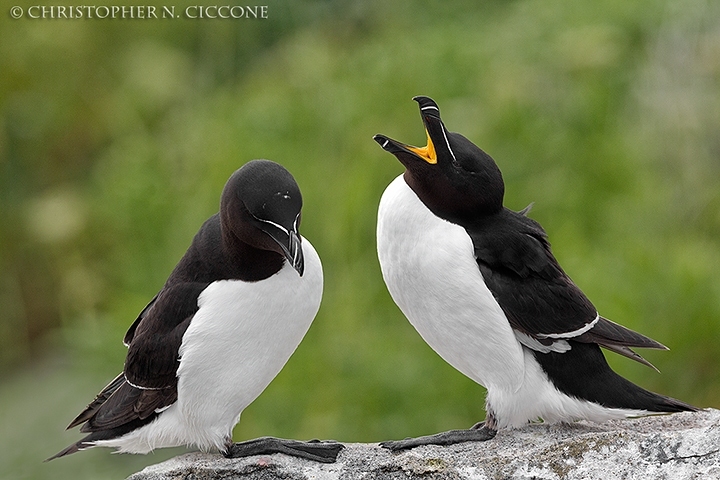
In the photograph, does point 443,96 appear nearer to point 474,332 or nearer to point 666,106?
point 666,106

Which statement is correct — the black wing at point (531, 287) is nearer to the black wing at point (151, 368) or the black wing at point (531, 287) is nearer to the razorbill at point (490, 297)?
the razorbill at point (490, 297)

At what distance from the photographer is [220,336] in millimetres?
2637

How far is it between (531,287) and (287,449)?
2.50 feet

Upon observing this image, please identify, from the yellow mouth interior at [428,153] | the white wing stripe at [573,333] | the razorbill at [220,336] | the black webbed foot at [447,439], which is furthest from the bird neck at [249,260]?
the white wing stripe at [573,333]

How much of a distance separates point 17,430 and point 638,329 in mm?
3210

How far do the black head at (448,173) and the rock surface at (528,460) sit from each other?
609mm

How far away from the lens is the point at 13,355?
6.03 meters

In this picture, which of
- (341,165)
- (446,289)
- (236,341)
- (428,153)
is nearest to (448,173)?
(428,153)

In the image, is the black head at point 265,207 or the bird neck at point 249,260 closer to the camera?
the black head at point 265,207

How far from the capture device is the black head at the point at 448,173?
2.65m

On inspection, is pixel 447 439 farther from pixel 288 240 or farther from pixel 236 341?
pixel 288 240

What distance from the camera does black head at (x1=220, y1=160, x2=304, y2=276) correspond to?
96.5 inches

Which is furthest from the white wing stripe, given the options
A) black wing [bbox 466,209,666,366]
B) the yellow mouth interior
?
the yellow mouth interior

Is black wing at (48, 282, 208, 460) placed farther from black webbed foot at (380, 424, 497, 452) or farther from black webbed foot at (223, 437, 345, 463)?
black webbed foot at (380, 424, 497, 452)
